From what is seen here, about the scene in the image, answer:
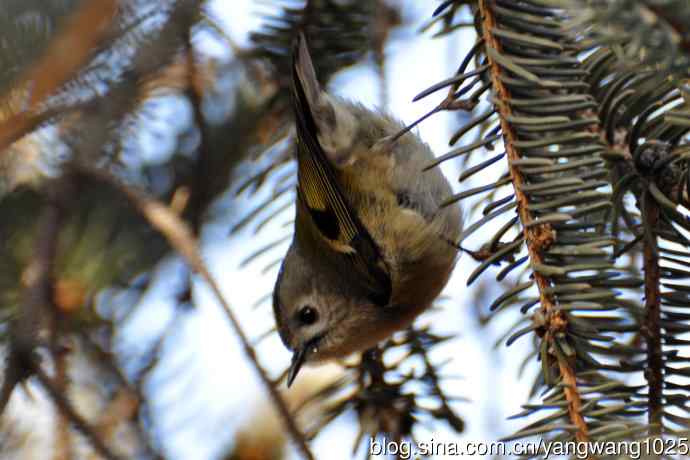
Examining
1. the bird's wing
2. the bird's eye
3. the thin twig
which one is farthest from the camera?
the bird's eye

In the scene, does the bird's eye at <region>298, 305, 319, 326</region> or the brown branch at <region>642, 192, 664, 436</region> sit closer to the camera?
the brown branch at <region>642, 192, 664, 436</region>

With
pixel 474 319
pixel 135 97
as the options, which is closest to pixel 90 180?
pixel 135 97

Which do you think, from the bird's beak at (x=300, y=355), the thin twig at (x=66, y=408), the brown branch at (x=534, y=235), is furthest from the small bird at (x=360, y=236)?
the thin twig at (x=66, y=408)

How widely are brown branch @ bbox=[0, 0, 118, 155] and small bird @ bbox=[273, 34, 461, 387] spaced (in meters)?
0.66

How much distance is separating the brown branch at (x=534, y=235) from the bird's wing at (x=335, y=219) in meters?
0.57

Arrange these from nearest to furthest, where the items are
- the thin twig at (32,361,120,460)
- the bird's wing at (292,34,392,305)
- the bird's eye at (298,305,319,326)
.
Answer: the thin twig at (32,361,120,460), the bird's wing at (292,34,392,305), the bird's eye at (298,305,319,326)

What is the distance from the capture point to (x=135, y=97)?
955 mm

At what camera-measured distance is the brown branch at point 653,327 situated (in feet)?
2.57

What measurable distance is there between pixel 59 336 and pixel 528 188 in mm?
540

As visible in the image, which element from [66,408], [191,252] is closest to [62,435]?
[66,408]

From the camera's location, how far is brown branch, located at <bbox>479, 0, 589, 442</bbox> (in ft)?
2.45

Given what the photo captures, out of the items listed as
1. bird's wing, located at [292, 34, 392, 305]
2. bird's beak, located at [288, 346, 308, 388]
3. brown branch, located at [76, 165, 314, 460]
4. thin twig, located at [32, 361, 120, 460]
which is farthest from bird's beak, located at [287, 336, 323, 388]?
thin twig, located at [32, 361, 120, 460]

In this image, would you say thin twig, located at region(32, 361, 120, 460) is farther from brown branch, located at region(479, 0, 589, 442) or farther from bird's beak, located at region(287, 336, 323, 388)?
bird's beak, located at region(287, 336, 323, 388)

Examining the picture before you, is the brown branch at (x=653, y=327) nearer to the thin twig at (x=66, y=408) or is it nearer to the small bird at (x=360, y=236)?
the thin twig at (x=66, y=408)
